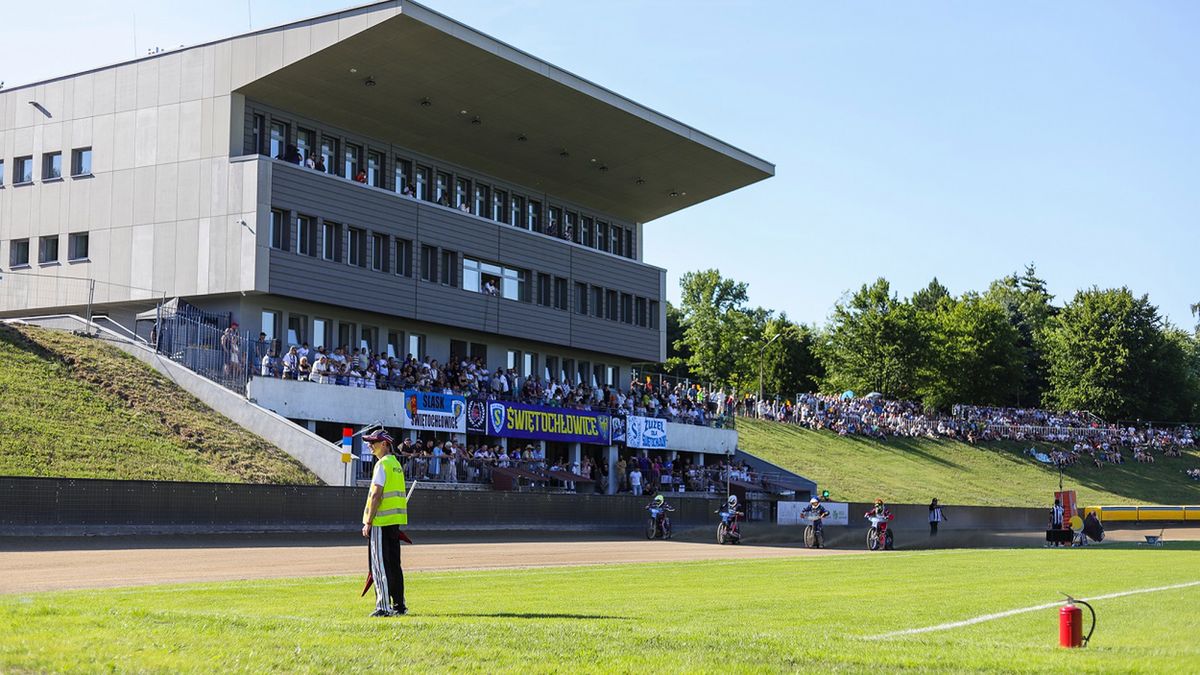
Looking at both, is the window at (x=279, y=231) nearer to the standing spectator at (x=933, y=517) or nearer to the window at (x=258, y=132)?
the window at (x=258, y=132)

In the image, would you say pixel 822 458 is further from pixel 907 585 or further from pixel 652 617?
pixel 652 617

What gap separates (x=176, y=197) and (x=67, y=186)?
19.1 ft

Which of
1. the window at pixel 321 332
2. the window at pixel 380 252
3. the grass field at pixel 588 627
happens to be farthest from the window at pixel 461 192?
the grass field at pixel 588 627

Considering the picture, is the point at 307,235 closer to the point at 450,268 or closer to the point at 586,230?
the point at 450,268

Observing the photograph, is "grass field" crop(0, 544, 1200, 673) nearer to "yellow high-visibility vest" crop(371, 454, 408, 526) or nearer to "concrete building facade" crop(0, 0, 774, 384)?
"yellow high-visibility vest" crop(371, 454, 408, 526)

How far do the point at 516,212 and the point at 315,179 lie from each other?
15.1 metres

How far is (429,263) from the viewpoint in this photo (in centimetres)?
5653

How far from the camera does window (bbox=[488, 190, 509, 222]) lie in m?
62.5

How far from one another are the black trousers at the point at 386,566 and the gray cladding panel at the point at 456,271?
36152mm

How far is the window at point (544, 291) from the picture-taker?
2467 inches

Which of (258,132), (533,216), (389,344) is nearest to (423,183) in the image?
(389,344)

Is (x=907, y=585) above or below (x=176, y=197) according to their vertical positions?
below

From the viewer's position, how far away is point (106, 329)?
47094mm

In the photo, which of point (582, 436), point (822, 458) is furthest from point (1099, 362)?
point (582, 436)
